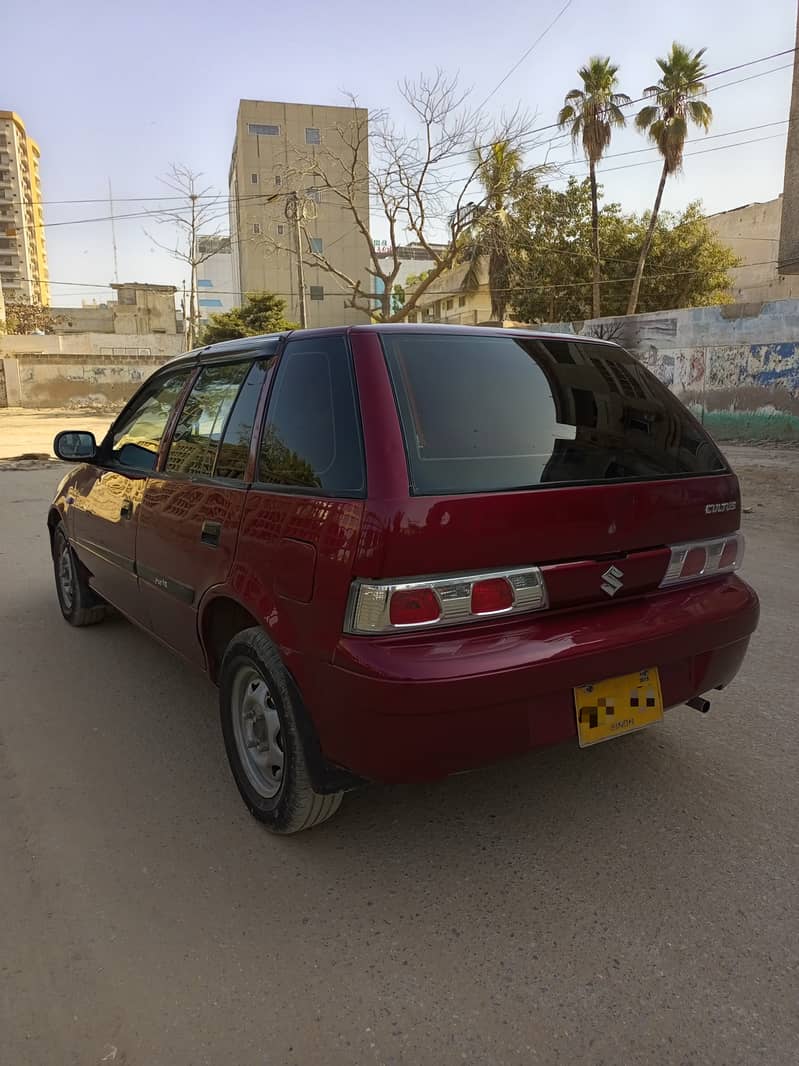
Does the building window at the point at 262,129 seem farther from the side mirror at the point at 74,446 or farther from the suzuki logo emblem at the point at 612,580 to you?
the suzuki logo emblem at the point at 612,580

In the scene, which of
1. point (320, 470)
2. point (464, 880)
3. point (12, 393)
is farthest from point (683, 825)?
point (12, 393)

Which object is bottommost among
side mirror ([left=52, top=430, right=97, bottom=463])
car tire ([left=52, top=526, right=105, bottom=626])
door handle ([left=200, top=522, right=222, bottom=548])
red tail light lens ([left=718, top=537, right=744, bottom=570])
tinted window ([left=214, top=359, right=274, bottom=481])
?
car tire ([left=52, top=526, right=105, bottom=626])

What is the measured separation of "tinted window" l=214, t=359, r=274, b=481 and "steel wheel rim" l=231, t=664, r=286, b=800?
0.75 meters

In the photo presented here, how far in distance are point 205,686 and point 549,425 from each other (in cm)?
237

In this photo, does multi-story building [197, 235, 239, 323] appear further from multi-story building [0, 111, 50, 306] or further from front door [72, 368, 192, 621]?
front door [72, 368, 192, 621]

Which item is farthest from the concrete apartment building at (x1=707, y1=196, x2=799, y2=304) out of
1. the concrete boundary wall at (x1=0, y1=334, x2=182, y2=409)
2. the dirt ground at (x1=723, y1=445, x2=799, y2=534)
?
the concrete boundary wall at (x1=0, y1=334, x2=182, y2=409)

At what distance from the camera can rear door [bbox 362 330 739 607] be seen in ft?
6.87

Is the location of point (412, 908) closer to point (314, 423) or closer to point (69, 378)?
point (314, 423)

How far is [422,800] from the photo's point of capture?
9.12 feet

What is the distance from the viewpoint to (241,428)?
2.83 meters

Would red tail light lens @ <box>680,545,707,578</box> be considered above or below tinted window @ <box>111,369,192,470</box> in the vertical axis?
below

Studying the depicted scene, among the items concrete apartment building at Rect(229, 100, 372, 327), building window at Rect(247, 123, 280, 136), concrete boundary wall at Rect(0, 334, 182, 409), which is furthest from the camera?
building window at Rect(247, 123, 280, 136)

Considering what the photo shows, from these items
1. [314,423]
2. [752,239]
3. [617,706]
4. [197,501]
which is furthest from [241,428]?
[752,239]

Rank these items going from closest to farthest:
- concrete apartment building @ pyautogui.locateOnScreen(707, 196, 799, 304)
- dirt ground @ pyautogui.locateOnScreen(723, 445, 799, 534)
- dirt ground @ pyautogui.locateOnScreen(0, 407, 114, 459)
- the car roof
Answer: the car roof
dirt ground @ pyautogui.locateOnScreen(723, 445, 799, 534)
dirt ground @ pyautogui.locateOnScreen(0, 407, 114, 459)
concrete apartment building @ pyautogui.locateOnScreen(707, 196, 799, 304)
